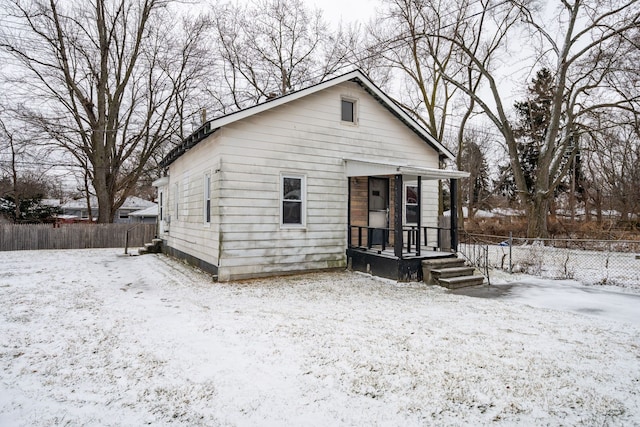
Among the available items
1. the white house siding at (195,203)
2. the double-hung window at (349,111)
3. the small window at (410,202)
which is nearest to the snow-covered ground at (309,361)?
the white house siding at (195,203)

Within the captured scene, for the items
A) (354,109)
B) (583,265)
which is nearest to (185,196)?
(354,109)

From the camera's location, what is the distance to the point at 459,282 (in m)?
8.20

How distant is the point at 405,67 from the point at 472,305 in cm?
1997

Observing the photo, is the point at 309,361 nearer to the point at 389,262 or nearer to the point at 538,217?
the point at 389,262

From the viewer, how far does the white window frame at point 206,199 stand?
9.69 m

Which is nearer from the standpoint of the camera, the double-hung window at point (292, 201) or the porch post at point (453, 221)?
the double-hung window at point (292, 201)

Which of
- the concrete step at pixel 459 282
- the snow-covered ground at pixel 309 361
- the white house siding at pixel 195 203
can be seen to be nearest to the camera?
the snow-covered ground at pixel 309 361

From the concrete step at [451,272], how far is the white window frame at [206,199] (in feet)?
19.4

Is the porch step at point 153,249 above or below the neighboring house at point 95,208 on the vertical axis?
below

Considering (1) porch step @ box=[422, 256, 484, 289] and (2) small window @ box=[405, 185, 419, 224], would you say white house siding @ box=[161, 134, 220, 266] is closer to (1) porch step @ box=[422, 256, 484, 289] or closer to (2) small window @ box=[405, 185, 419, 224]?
(1) porch step @ box=[422, 256, 484, 289]

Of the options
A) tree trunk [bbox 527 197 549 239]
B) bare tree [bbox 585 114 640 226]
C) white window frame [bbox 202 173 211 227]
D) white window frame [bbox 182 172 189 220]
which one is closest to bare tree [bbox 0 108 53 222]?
white window frame [bbox 182 172 189 220]

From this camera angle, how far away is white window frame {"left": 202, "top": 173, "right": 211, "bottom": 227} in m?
9.69

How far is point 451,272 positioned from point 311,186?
13.4ft

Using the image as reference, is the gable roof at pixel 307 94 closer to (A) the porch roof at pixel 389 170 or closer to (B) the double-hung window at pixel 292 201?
(B) the double-hung window at pixel 292 201
